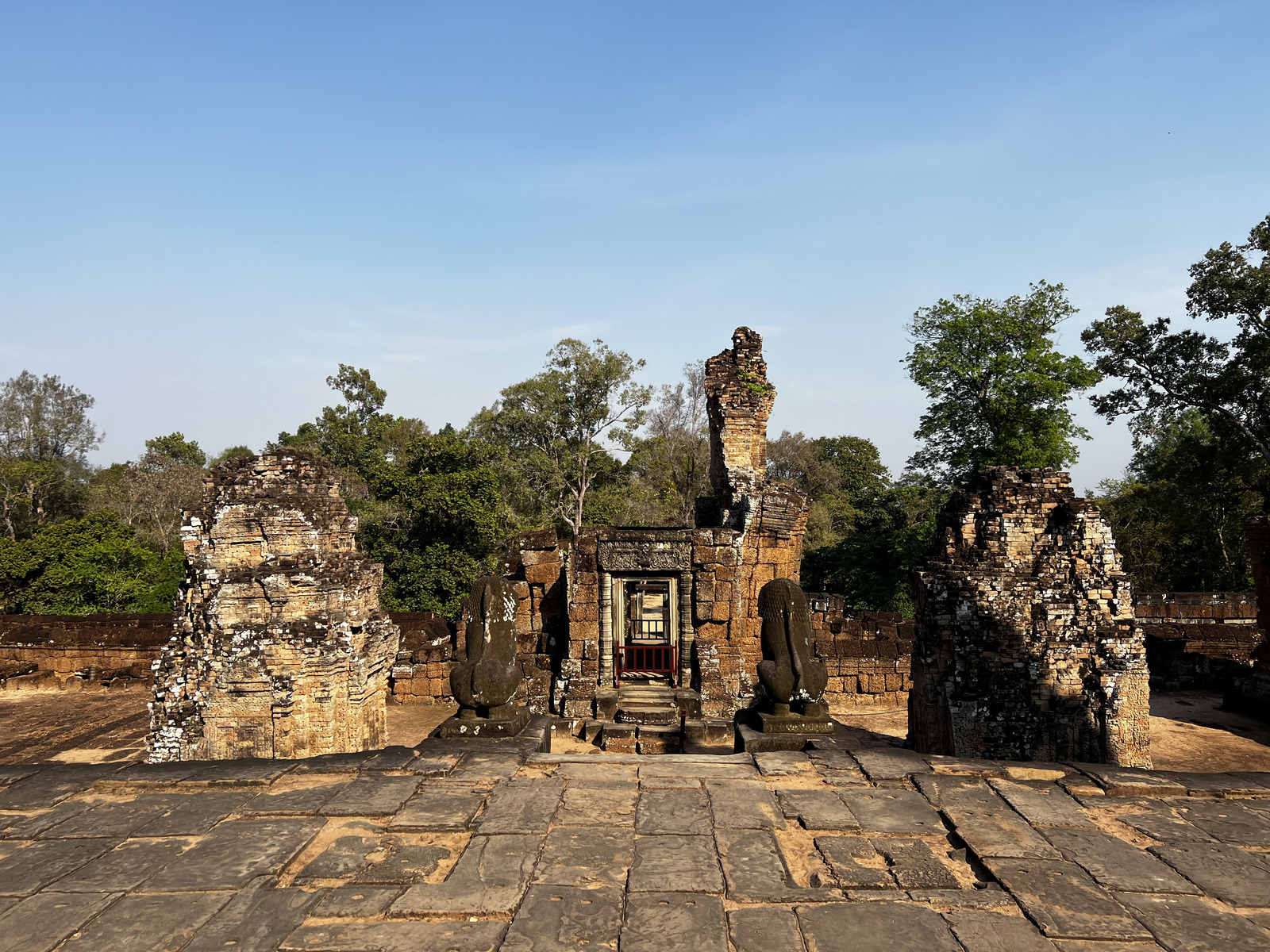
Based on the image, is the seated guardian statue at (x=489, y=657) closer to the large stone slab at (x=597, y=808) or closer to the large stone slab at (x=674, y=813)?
the large stone slab at (x=597, y=808)

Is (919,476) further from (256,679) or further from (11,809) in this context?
(11,809)

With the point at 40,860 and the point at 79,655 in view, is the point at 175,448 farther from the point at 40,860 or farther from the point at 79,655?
the point at 40,860

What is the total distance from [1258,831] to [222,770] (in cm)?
656

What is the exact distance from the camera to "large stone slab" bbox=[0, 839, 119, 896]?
12.4 ft

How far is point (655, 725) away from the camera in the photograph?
11.1 meters

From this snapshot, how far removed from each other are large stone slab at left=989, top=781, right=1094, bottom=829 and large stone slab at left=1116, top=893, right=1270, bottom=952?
0.81m

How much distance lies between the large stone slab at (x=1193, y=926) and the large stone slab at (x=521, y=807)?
3.04 metres

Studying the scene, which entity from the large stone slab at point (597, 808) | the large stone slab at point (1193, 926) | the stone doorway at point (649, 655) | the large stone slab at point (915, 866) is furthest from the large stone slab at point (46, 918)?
the stone doorway at point (649, 655)

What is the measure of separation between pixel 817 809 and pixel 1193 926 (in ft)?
6.26

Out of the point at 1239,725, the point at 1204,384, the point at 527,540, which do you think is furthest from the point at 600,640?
the point at 1204,384

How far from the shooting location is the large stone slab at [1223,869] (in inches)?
142

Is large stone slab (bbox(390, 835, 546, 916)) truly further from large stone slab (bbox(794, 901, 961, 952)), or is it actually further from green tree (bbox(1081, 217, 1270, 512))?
green tree (bbox(1081, 217, 1270, 512))

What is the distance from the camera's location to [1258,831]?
432cm

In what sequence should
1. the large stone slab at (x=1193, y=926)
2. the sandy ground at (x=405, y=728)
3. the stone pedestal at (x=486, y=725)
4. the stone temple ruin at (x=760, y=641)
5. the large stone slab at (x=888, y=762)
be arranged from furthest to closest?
the sandy ground at (x=405, y=728)
the stone temple ruin at (x=760, y=641)
the stone pedestal at (x=486, y=725)
the large stone slab at (x=888, y=762)
the large stone slab at (x=1193, y=926)
